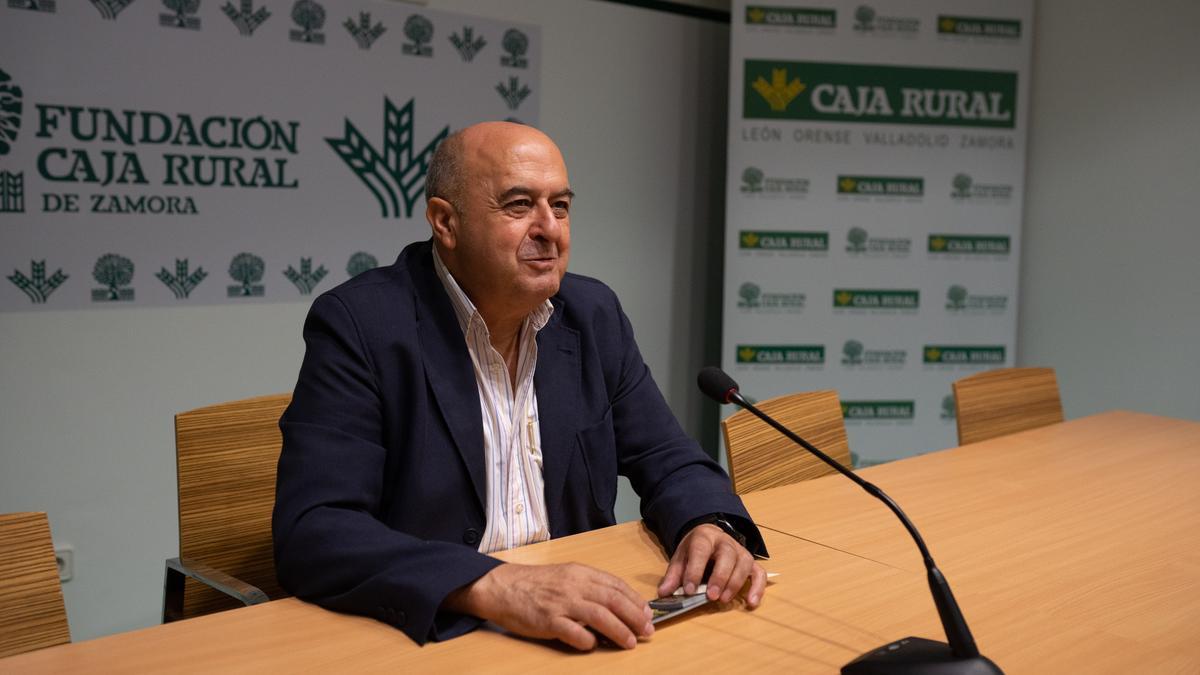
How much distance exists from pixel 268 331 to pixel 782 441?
2.00 m

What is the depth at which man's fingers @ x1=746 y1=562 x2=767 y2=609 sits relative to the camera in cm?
163

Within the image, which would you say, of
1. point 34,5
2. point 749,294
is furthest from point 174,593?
point 749,294

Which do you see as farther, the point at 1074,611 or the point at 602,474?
the point at 602,474

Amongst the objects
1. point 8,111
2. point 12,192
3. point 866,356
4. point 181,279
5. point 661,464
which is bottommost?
point 866,356

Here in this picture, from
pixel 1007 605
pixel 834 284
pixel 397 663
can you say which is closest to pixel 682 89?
pixel 834 284

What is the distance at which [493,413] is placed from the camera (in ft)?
6.52

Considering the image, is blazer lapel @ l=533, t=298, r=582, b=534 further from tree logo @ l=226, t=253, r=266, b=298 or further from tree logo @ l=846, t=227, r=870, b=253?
tree logo @ l=846, t=227, r=870, b=253

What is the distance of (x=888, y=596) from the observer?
67.2 inches

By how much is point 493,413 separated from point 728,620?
622 mm

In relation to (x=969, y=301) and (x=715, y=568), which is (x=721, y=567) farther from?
(x=969, y=301)

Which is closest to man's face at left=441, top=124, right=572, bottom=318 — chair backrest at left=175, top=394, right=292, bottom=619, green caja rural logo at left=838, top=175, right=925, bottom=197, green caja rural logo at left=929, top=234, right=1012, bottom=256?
chair backrest at left=175, top=394, right=292, bottom=619

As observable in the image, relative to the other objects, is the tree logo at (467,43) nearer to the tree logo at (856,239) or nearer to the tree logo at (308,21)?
the tree logo at (308,21)

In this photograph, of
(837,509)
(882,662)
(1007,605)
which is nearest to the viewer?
(882,662)

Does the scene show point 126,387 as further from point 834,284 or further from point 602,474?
point 834,284
